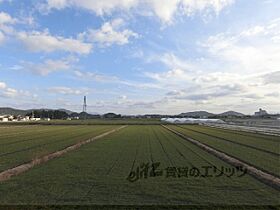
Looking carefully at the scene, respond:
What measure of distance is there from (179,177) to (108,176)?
2.46m

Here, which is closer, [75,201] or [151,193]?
[75,201]

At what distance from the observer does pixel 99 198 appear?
9.99 metres

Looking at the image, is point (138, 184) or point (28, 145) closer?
point (138, 184)

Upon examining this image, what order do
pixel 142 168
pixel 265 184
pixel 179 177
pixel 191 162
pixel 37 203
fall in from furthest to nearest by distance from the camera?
pixel 191 162 < pixel 142 168 < pixel 179 177 < pixel 265 184 < pixel 37 203

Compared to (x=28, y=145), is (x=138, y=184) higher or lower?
lower

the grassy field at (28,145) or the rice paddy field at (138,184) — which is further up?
the grassy field at (28,145)

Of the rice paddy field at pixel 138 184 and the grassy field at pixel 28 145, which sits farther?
the grassy field at pixel 28 145

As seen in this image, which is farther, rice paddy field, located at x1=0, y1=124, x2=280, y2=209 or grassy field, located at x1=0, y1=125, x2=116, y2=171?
grassy field, located at x1=0, y1=125, x2=116, y2=171

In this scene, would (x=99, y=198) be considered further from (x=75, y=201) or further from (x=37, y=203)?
(x=37, y=203)

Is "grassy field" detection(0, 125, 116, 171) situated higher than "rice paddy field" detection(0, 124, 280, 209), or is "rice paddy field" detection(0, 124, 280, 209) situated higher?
"grassy field" detection(0, 125, 116, 171)

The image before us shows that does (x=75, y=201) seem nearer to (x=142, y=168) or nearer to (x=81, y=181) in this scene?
(x=81, y=181)

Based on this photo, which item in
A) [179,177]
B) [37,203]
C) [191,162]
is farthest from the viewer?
[191,162]

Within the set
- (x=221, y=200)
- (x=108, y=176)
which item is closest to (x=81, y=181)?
(x=108, y=176)

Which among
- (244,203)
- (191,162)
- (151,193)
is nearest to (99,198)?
(151,193)
